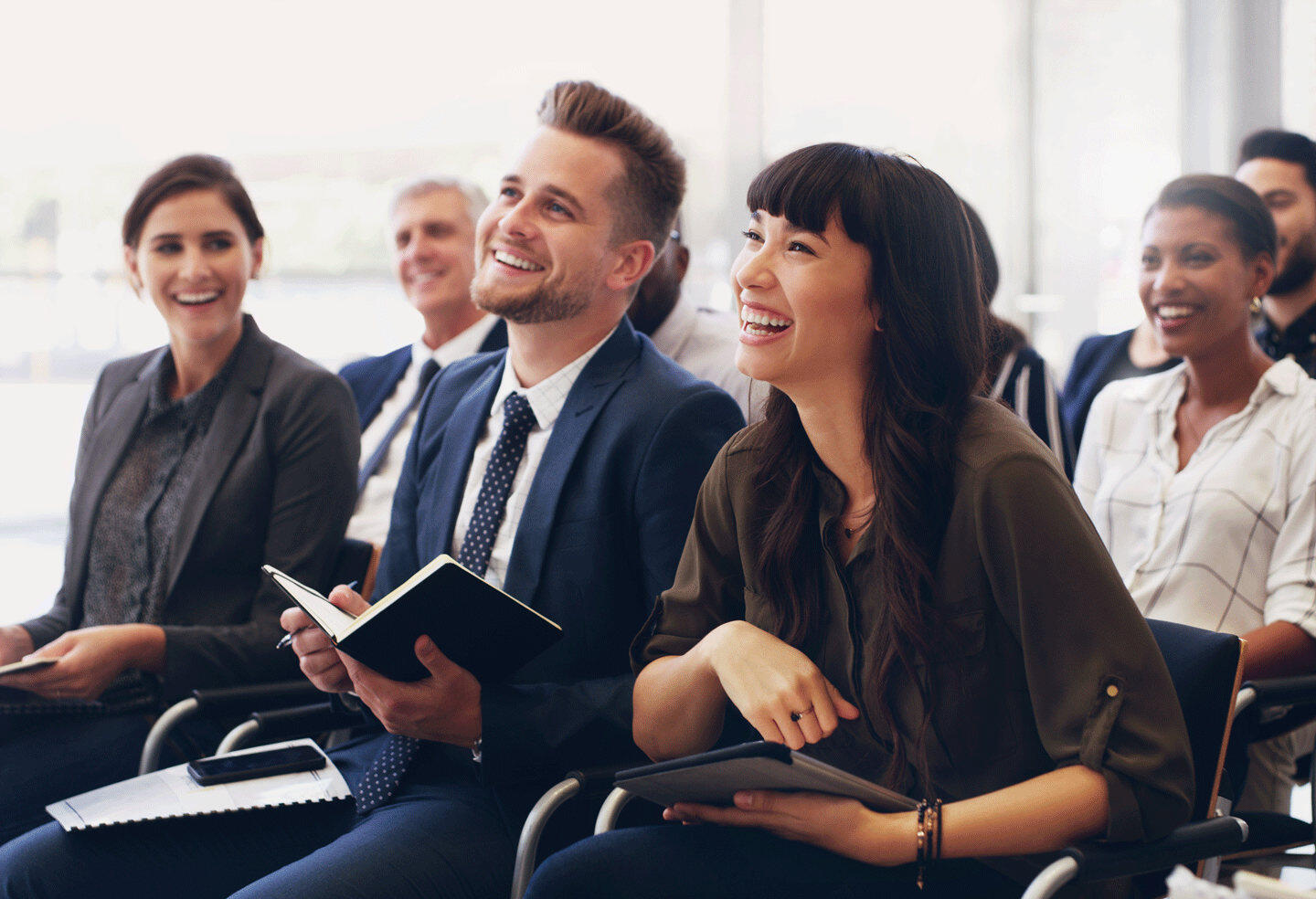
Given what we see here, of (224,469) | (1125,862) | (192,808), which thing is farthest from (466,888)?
(224,469)

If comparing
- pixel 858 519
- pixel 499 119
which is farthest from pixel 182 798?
pixel 499 119

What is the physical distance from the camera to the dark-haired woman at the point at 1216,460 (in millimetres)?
2148

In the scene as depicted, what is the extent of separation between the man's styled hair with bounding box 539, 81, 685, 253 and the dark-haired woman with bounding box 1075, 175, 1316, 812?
1.12 metres

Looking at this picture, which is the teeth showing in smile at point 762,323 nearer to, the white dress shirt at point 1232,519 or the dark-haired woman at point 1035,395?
the white dress shirt at point 1232,519

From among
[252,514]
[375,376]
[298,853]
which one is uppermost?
[375,376]

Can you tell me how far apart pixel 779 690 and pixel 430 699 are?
1.73ft

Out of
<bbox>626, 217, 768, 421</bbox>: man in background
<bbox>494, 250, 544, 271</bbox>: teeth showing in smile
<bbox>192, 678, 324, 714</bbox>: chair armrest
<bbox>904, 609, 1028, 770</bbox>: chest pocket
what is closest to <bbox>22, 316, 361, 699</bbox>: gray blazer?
<bbox>192, 678, 324, 714</bbox>: chair armrest

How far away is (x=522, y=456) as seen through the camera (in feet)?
6.48

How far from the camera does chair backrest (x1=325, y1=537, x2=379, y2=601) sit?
2.34 metres

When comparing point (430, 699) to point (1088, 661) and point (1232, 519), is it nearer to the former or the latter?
point (1088, 661)

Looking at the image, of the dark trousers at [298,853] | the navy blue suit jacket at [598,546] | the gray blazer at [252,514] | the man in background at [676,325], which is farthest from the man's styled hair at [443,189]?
the dark trousers at [298,853]

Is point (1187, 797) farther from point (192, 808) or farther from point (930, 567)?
point (192, 808)

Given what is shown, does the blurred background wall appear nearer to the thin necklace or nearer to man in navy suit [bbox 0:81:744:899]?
man in navy suit [bbox 0:81:744:899]

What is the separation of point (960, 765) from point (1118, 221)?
5455 mm
